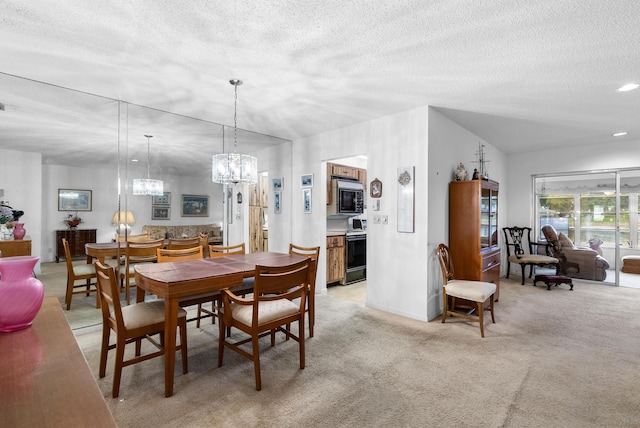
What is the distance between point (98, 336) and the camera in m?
3.24

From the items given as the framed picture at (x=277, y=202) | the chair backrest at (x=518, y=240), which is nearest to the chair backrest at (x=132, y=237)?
the framed picture at (x=277, y=202)

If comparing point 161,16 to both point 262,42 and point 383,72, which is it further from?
point 383,72

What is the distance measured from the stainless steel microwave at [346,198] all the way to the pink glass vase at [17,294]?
14.2ft

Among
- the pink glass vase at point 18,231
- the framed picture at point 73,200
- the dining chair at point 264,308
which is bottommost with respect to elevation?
the dining chair at point 264,308

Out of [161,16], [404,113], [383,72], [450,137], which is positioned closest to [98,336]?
[161,16]

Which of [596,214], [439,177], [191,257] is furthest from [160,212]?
[596,214]

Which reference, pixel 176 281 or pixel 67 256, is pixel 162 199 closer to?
pixel 67 256

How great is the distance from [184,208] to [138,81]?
5.83 ft

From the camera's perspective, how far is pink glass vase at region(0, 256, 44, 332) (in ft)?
4.15

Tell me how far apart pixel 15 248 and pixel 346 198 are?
431 cm

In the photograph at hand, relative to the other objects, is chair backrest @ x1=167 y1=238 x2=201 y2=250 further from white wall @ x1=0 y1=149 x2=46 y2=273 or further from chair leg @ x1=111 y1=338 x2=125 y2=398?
chair leg @ x1=111 y1=338 x2=125 y2=398

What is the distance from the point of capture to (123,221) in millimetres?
3752

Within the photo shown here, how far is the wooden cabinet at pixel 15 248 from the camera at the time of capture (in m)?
3.09

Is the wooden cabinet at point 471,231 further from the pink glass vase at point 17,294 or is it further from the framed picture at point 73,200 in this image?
the framed picture at point 73,200
